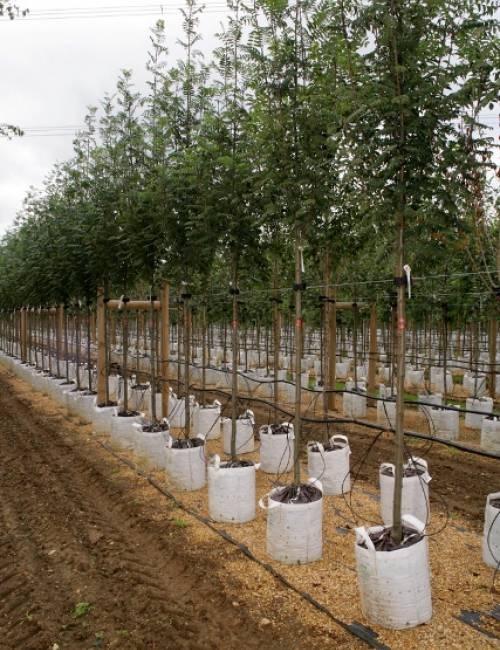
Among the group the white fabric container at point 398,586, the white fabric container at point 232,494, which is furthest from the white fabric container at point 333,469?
the white fabric container at point 398,586

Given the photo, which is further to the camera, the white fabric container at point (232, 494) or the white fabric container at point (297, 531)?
the white fabric container at point (232, 494)

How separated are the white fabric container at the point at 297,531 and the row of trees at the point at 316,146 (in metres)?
2.05

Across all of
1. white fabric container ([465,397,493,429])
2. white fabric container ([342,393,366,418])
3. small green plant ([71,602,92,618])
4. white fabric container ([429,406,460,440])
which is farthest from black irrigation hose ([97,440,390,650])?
white fabric container ([465,397,493,429])

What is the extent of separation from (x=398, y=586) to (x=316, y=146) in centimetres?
326

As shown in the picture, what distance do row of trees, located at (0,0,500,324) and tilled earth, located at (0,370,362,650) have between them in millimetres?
2660

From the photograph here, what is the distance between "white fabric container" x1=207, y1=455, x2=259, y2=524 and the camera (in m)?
4.98

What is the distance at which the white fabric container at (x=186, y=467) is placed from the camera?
19.4ft

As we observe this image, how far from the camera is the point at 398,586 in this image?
3213 mm

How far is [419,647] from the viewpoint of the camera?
3.07 m

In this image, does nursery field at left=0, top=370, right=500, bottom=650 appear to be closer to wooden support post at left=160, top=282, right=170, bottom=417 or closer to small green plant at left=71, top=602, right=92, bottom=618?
small green plant at left=71, top=602, right=92, bottom=618

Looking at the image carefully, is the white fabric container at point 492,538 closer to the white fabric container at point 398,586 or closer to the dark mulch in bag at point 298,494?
the white fabric container at point 398,586

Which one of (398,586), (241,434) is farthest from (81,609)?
(241,434)

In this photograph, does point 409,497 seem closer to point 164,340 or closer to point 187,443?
point 187,443

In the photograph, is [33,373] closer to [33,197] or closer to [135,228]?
[33,197]
